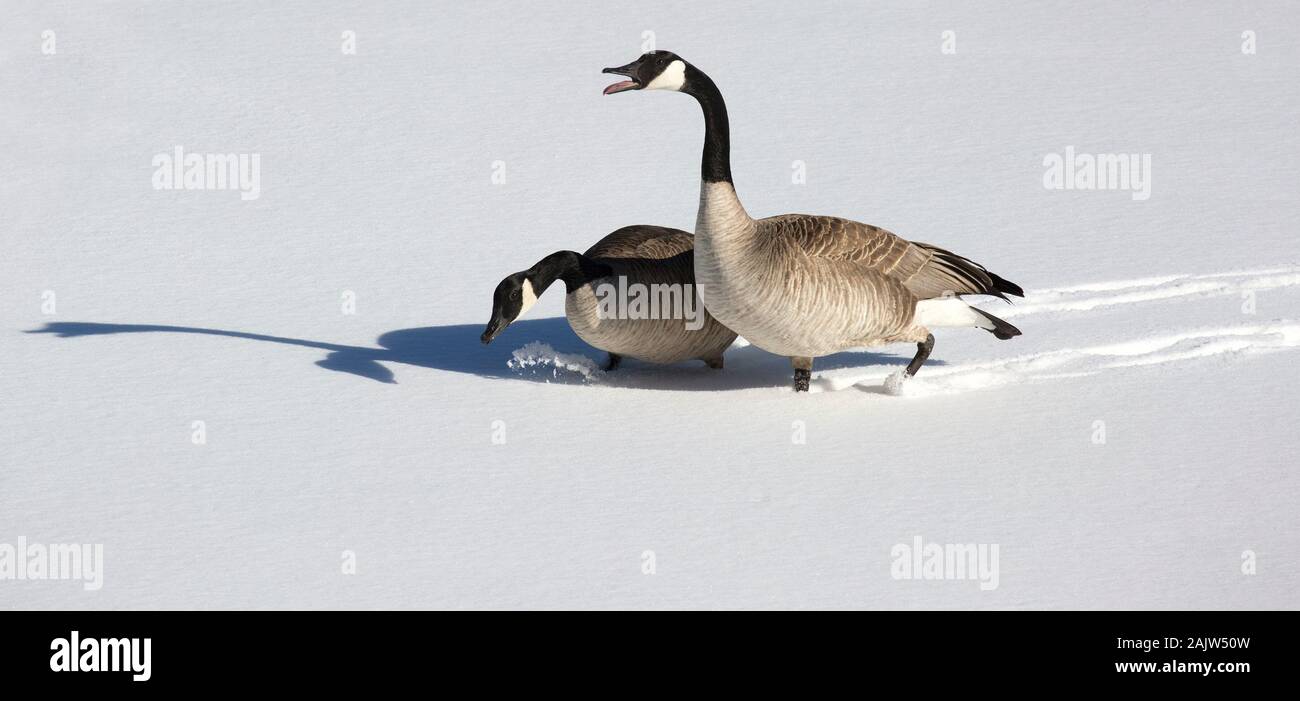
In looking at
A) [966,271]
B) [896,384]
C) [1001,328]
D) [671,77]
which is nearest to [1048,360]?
[1001,328]

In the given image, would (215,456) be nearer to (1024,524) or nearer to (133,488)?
(133,488)

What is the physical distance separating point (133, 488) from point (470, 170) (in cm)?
474

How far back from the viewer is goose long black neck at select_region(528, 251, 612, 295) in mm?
6344

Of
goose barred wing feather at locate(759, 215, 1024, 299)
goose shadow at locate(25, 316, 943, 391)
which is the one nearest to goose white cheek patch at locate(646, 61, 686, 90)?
goose barred wing feather at locate(759, 215, 1024, 299)

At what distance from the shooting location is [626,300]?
6391mm

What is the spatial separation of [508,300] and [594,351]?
90cm

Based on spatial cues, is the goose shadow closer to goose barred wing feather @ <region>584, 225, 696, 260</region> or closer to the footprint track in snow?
goose barred wing feather @ <region>584, 225, 696, 260</region>

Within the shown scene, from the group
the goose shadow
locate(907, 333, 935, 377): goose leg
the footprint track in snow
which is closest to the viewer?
locate(907, 333, 935, 377): goose leg

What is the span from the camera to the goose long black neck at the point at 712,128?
6035 mm

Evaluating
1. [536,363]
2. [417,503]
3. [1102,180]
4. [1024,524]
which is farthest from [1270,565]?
[1102,180]

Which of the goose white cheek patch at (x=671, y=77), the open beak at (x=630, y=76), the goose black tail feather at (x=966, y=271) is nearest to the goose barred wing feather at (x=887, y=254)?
the goose black tail feather at (x=966, y=271)

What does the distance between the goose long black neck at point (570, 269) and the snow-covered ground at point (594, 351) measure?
0.55 m

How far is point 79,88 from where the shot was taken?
1109 cm

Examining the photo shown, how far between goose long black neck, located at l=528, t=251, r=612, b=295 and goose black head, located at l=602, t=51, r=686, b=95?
776mm
